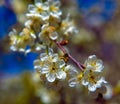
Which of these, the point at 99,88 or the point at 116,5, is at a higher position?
the point at 116,5

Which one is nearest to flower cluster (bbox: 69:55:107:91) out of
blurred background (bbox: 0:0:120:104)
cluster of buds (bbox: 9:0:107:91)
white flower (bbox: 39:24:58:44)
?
cluster of buds (bbox: 9:0:107:91)

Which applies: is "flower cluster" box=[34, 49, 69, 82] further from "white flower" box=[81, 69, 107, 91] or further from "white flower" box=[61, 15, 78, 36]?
"white flower" box=[61, 15, 78, 36]

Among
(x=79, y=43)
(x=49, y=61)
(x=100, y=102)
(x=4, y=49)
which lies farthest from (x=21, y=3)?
(x=49, y=61)

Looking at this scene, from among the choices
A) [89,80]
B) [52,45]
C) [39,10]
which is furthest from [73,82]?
[39,10]

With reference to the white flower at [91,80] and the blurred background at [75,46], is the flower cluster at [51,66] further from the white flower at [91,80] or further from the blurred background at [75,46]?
the blurred background at [75,46]

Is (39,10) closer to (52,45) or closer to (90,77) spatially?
(52,45)

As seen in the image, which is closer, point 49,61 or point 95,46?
point 49,61

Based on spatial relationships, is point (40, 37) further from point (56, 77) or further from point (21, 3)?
point (21, 3)
